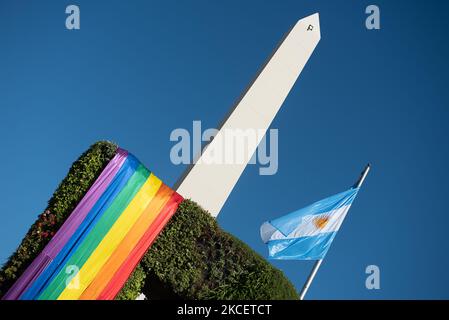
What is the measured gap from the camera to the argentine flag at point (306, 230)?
1041 cm

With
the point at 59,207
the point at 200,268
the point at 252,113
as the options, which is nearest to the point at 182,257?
the point at 200,268

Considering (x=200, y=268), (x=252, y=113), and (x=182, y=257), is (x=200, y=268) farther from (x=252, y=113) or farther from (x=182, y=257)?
(x=252, y=113)

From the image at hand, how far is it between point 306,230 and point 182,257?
12.2 feet

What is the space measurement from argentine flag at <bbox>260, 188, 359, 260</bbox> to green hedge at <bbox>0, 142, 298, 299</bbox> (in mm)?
2182

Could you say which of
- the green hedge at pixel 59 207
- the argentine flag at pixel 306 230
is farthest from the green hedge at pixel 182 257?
the argentine flag at pixel 306 230

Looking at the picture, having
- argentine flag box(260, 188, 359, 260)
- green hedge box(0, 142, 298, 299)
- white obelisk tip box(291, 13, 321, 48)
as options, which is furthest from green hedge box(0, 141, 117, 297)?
white obelisk tip box(291, 13, 321, 48)

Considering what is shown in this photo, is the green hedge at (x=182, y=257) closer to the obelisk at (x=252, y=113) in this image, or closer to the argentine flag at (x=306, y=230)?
the argentine flag at (x=306, y=230)

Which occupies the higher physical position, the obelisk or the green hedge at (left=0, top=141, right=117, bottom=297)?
the obelisk

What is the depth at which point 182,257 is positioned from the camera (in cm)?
798

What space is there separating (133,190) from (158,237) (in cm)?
86

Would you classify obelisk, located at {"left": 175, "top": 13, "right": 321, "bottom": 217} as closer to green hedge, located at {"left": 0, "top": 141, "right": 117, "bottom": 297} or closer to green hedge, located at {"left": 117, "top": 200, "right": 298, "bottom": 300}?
green hedge, located at {"left": 117, "top": 200, "right": 298, "bottom": 300}

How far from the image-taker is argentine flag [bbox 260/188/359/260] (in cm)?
1041

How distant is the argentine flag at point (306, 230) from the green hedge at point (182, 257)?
2.18m
